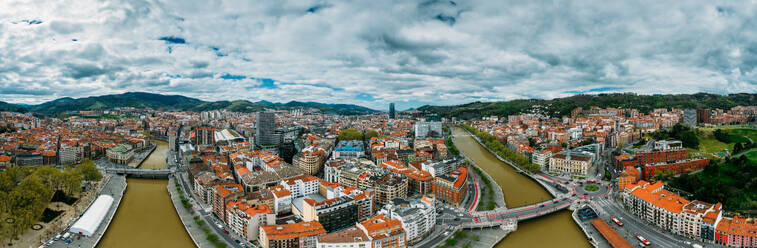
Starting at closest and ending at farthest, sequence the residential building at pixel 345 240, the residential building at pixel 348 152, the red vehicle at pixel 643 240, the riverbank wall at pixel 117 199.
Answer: the residential building at pixel 345 240 < the red vehicle at pixel 643 240 < the riverbank wall at pixel 117 199 < the residential building at pixel 348 152

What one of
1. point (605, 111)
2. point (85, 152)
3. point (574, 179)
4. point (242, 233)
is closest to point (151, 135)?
point (85, 152)

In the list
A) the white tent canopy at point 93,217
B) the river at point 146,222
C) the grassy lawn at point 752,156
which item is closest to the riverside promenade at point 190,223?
the river at point 146,222

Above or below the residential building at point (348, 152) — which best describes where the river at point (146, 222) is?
below

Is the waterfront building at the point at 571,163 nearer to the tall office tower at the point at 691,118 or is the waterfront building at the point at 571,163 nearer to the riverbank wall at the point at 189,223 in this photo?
the tall office tower at the point at 691,118

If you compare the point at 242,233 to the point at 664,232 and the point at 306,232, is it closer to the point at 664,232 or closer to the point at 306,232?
the point at 306,232

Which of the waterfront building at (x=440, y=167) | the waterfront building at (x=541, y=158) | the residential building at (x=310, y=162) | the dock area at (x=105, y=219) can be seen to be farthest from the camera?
the waterfront building at (x=541, y=158)

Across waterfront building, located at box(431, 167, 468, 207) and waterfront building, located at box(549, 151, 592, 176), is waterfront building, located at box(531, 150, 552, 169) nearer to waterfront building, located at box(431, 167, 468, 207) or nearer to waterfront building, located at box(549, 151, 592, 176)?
waterfront building, located at box(549, 151, 592, 176)

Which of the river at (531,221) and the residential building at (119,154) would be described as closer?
the river at (531,221)

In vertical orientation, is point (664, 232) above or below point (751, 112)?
below
